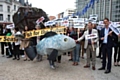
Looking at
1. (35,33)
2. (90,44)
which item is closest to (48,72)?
(90,44)

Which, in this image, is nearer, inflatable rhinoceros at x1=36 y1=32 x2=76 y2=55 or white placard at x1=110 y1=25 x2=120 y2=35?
white placard at x1=110 y1=25 x2=120 y2=35

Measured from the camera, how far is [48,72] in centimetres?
768

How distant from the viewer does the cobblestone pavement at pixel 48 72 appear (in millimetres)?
6980

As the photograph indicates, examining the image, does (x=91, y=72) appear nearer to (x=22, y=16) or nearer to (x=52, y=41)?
(x=52, y=41)

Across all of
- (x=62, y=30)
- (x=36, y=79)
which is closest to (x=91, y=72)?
(x=36, y=79)

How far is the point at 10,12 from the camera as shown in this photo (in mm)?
64375

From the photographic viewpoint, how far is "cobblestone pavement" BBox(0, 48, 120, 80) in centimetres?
698

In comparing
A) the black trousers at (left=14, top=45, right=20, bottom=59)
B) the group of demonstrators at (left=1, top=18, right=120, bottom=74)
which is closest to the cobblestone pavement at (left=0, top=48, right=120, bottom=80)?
the group of demonstrators at (left=1, top=18, right=120, bottom=74)

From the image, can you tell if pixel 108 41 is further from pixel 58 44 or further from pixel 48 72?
pixel 48 72

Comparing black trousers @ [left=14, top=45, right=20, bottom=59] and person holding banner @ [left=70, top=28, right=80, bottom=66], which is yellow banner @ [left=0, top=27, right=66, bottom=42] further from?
person holding banner @ [left=70, top=28, right=80, bottom=66]

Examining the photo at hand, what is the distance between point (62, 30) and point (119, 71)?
3.51 m

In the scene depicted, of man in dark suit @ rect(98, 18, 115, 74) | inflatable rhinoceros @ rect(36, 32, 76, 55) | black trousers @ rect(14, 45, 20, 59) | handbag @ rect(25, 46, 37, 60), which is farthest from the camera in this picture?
black trousers @ rect(14, 45, 20, 59)

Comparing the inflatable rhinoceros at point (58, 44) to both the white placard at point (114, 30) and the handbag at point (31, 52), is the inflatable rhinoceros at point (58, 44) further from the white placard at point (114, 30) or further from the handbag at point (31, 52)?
the white placard at point (114, 30)

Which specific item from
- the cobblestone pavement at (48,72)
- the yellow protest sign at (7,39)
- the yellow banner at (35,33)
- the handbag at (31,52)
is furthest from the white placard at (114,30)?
the yellow protest sign at (7,39)
